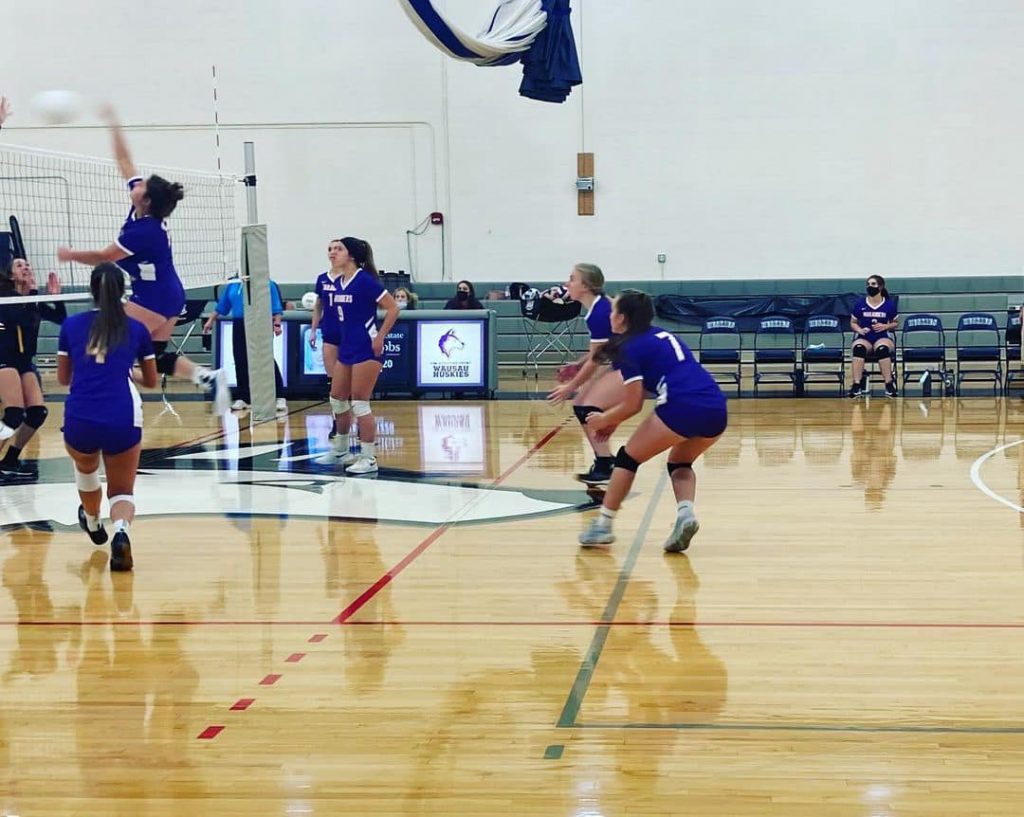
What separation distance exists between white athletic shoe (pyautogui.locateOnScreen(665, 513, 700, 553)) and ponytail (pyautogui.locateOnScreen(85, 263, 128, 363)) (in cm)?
318

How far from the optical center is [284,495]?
924cm

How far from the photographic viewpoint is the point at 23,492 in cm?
962

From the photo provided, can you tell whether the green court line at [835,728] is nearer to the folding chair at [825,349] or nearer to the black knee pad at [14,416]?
the black knee pad at [14,416]

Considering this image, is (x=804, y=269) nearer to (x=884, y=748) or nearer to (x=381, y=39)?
(x=381, y=39)

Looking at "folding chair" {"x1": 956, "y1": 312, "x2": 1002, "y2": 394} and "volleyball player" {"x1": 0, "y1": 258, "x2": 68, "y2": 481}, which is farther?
"folding chair" {"x1": 956, "y1": 312, "x2": 1002, "y2": 394}

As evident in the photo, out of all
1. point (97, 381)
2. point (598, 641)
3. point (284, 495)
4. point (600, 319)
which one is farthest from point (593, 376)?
point (598, 641)

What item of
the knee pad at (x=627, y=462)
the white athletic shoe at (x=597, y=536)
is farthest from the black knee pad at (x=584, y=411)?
the knee pad at (x=627, y=462)

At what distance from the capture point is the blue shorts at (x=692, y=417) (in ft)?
22.9

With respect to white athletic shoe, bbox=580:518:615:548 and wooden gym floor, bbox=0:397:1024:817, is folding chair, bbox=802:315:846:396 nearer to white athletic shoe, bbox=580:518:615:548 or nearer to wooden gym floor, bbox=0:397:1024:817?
wooden gym floor, bbox=0:397:1024:817

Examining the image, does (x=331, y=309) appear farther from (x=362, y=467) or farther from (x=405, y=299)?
(x=405, y=299)

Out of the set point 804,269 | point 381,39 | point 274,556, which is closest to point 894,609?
point 274,556

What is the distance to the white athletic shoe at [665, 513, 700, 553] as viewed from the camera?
721cm

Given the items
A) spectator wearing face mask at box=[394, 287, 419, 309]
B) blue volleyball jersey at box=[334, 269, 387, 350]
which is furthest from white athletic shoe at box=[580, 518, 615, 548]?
spectator wearing face mask at box=[394, 287, 419, 309]

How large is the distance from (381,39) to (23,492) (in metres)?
12.3
